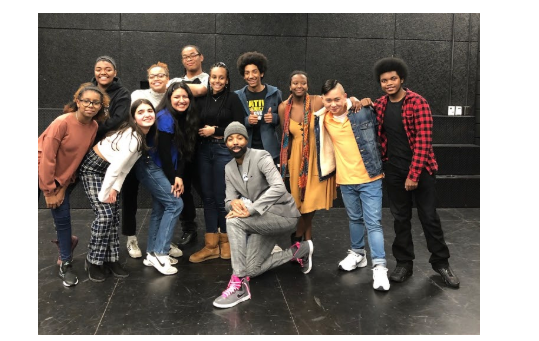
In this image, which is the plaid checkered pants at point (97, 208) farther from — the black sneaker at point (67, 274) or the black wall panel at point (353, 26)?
the black wall panel at point (353, 26)

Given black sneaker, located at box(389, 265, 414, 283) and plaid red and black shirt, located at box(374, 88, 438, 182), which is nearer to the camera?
plaid red and black shirt, located at box(374, 88, 438, 182)

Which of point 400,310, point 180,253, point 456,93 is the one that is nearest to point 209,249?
point 180,253

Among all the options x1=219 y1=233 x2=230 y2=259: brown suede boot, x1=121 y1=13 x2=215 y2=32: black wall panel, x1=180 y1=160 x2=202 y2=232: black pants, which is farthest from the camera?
x1=121 y1=13 x2=215 y2=32: black wall panel

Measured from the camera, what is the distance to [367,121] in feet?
9.70

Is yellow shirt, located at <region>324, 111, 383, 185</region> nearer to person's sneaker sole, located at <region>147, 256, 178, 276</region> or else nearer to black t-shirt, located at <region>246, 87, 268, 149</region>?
black t-shirt, located at <region>246, 87, 268, 149</region>

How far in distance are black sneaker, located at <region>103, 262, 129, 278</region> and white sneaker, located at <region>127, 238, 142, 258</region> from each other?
1.12 feet

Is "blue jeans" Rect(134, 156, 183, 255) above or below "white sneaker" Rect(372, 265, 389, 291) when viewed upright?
above

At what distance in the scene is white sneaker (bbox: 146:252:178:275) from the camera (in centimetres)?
316

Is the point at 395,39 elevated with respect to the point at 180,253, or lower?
elevated

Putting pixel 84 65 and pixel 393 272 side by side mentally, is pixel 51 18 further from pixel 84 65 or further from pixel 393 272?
pixel 393 272

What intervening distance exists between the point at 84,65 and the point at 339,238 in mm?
3806

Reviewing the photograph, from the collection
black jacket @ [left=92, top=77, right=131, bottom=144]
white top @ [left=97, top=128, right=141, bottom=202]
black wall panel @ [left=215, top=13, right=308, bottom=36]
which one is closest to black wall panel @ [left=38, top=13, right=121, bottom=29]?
black wall panel @ [left=215, top=13, right=308, bottom=36]

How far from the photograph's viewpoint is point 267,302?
2709mm
